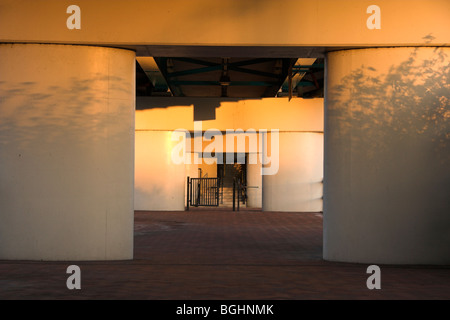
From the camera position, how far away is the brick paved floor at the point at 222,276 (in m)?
6.80

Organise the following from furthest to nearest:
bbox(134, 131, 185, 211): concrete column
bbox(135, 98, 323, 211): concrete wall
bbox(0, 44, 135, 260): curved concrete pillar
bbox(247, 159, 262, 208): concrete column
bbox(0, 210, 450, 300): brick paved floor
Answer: bbox(247, 159, 262, 208): concrete column
bbox(134, 131, 185, 211): concrete column
bbox(135, 98, 323, 211): concrete wall
bbox(0, 44, 135, 260): curved concrete pillar
bbox(0, 210, 450, 300): brick paved floor

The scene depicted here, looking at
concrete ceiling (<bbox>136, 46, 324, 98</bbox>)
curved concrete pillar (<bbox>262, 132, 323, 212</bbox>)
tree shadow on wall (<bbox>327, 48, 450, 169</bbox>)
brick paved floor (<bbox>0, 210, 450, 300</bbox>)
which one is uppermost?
concrete ceiling (<bbox>136, 46, 324, 98</bbox>)

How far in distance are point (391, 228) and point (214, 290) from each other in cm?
345

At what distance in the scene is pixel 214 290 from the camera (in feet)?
23.1

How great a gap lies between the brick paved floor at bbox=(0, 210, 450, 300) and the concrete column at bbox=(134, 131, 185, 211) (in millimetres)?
10172

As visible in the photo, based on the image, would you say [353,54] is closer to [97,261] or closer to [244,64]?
[97,261]

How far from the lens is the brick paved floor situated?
6.80 meters

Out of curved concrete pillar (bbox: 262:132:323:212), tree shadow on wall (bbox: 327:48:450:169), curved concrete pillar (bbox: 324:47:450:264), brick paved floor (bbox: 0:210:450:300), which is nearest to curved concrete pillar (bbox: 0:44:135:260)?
brick paved floor (bbox: 0:210:450:300)

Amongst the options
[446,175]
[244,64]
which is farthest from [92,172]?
[244,64]

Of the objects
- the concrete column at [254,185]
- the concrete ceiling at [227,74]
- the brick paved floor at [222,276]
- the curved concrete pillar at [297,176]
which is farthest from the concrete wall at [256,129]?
the brick paved floor at [222,276]

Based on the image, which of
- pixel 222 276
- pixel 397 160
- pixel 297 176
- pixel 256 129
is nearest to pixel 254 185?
pixel 297 176

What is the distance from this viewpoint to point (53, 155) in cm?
955

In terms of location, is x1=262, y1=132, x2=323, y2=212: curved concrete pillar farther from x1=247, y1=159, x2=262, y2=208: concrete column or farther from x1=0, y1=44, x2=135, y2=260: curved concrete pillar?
x1=0, y1=44, x2=135, y2=260: curved concrete pillar

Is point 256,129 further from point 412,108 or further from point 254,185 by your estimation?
point 412,108
